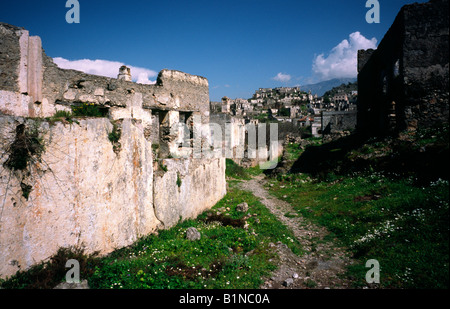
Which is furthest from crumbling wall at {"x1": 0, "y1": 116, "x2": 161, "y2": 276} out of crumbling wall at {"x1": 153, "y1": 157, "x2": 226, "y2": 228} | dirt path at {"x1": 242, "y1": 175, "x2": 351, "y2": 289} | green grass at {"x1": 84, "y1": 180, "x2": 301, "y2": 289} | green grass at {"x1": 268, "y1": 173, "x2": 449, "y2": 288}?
green grass at {"x1": 268, "y1": 173, "x2": 449, "y2": 288}

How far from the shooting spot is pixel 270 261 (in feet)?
17.6

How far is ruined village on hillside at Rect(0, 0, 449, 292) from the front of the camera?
404 cm

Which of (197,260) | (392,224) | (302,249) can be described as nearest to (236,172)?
(302,249)

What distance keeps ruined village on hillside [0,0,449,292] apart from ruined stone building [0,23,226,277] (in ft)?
0.07

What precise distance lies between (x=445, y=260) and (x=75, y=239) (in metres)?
6.27

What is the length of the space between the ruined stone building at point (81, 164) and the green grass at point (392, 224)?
4455mm

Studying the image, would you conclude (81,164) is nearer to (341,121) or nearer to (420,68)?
(420,68)

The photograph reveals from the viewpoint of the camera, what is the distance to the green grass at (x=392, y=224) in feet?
13.7

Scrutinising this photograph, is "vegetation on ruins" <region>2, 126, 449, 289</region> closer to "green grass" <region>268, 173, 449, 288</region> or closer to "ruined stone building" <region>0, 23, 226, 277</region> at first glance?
"green grass" <region>268, 173, 449, 288</region>

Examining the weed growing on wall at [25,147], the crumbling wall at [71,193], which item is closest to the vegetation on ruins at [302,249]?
the crumbling wall at [71,193]

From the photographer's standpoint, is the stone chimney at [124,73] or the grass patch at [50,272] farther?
the stone chimney at [124,73]

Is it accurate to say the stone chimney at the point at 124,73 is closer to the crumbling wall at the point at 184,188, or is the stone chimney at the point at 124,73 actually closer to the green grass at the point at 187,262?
the crumbling wall at the point at 184,188

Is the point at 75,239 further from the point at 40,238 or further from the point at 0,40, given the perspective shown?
the point at 0,40

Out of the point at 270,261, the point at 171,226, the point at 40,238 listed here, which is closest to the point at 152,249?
the point at 171,226
